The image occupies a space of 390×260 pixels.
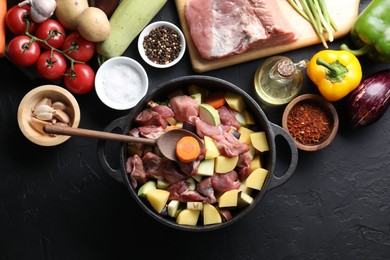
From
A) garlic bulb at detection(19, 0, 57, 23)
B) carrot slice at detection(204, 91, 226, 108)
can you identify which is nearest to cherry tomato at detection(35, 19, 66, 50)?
garlic bulb at detection(19, 0, 57, 23)

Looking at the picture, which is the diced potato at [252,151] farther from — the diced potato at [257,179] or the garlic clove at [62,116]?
the garlic clove at [62,116]

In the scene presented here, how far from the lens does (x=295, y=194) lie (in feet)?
9.12

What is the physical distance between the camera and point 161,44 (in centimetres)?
274

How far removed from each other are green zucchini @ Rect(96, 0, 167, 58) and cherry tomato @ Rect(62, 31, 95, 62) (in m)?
0.07

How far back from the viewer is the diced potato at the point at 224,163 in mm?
2389

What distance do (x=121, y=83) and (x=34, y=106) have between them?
1.44 ft

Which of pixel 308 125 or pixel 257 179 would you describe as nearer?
pixel 257 179

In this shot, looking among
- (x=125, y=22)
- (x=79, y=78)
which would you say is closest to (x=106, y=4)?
(x=125, y=22)

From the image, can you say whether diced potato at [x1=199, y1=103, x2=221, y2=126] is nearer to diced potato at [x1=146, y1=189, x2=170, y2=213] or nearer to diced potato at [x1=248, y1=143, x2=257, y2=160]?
diced potato at [x1=248, y1=143, x2=257, y2=160]

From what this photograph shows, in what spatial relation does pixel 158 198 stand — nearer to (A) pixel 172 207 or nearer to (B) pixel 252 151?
(A) pixel 172 207

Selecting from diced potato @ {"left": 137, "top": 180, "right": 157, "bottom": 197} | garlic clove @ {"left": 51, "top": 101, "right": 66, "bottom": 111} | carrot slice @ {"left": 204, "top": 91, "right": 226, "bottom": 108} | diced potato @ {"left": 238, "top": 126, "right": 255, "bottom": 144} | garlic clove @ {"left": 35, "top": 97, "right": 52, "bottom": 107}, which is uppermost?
garlic clove @ {"left": 35, "top": 97, "right": 52, "bottom": 107}

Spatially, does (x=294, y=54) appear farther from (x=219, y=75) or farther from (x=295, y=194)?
(x=295, y=194)

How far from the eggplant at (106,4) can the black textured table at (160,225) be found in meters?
0.35

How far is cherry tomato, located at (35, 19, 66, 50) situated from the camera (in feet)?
8.64
